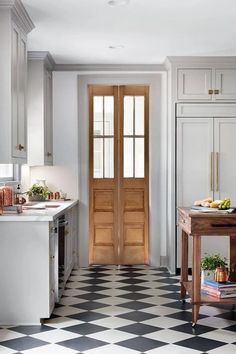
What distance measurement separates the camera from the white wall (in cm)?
736

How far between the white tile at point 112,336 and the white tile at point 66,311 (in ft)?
2.18

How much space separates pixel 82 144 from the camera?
7.41 metres

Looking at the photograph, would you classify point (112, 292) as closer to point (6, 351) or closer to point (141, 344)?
point (141, 344)

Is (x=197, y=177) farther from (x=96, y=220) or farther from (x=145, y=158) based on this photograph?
(x=96, y=220)

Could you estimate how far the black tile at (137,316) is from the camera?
190 inches

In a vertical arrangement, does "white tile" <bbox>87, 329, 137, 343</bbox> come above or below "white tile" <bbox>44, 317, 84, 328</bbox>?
below

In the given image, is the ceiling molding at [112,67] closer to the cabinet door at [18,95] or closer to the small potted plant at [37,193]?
the small potted plant at [37,193]

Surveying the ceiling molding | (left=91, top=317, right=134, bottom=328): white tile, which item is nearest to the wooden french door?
the ceiling molding

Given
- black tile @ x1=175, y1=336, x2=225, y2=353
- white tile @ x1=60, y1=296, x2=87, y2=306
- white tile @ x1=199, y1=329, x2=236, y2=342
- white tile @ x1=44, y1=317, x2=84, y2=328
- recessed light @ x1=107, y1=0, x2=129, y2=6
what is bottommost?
white tile @ x1=199, y1=329, x2=236, y2=342

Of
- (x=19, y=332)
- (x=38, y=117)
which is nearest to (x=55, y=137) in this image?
(x=38, y=117)

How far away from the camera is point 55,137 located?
7375 mm

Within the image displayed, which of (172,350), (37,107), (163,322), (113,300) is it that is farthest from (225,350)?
(37,107)

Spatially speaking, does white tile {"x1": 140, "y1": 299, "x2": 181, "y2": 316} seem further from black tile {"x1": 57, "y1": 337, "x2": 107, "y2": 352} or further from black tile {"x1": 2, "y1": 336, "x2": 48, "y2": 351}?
black tile {"x1": 2, "y1": 336, "x2": 48, "y2": 351}

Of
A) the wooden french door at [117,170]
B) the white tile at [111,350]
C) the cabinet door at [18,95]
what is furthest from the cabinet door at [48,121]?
the white tile at [111,350]
